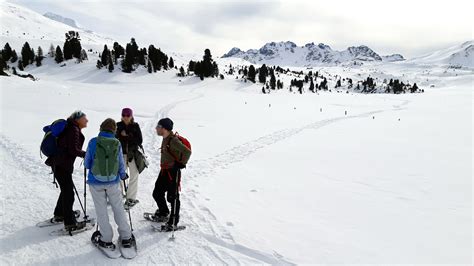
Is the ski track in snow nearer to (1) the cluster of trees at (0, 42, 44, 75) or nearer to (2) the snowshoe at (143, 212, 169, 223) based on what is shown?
(2) the snowshoe at (143, 212, 169, 223)

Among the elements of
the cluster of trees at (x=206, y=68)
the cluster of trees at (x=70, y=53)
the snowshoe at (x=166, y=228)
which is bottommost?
the snowshoe at (x=166, y=228)

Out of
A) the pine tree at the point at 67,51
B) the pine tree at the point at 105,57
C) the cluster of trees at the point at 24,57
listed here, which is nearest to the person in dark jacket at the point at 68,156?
the pine tree at the point at 105,57

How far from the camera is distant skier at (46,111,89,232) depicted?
611 centimetres

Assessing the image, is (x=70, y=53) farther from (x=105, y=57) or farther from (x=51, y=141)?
(x=51, y=141)

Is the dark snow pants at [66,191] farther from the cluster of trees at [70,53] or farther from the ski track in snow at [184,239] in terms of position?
the cluster of trees at [70,53]

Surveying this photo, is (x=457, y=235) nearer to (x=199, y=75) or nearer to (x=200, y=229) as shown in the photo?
(x=200, y=229)

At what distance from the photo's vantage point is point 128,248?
616 cm

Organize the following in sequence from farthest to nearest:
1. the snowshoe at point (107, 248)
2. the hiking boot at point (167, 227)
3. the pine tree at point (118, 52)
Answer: the pine tree at point (118, 52) < the hiking boot at point (167, 227) < the snowshoe at point (107, 248)

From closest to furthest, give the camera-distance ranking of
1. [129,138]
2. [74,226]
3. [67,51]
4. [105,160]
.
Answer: [105,160] < [74,226] < [129,138] < [67,51]

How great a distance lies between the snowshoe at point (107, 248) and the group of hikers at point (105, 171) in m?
0.02

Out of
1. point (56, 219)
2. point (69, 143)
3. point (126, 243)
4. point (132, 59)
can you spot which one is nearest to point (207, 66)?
point (132, 59)

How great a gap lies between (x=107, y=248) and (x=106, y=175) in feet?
4.67

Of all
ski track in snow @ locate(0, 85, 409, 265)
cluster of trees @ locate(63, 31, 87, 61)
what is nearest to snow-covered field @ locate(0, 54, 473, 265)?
ski track in snow @ locate(0, 85, 409, 265)

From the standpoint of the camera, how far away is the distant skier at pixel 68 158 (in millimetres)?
6105
